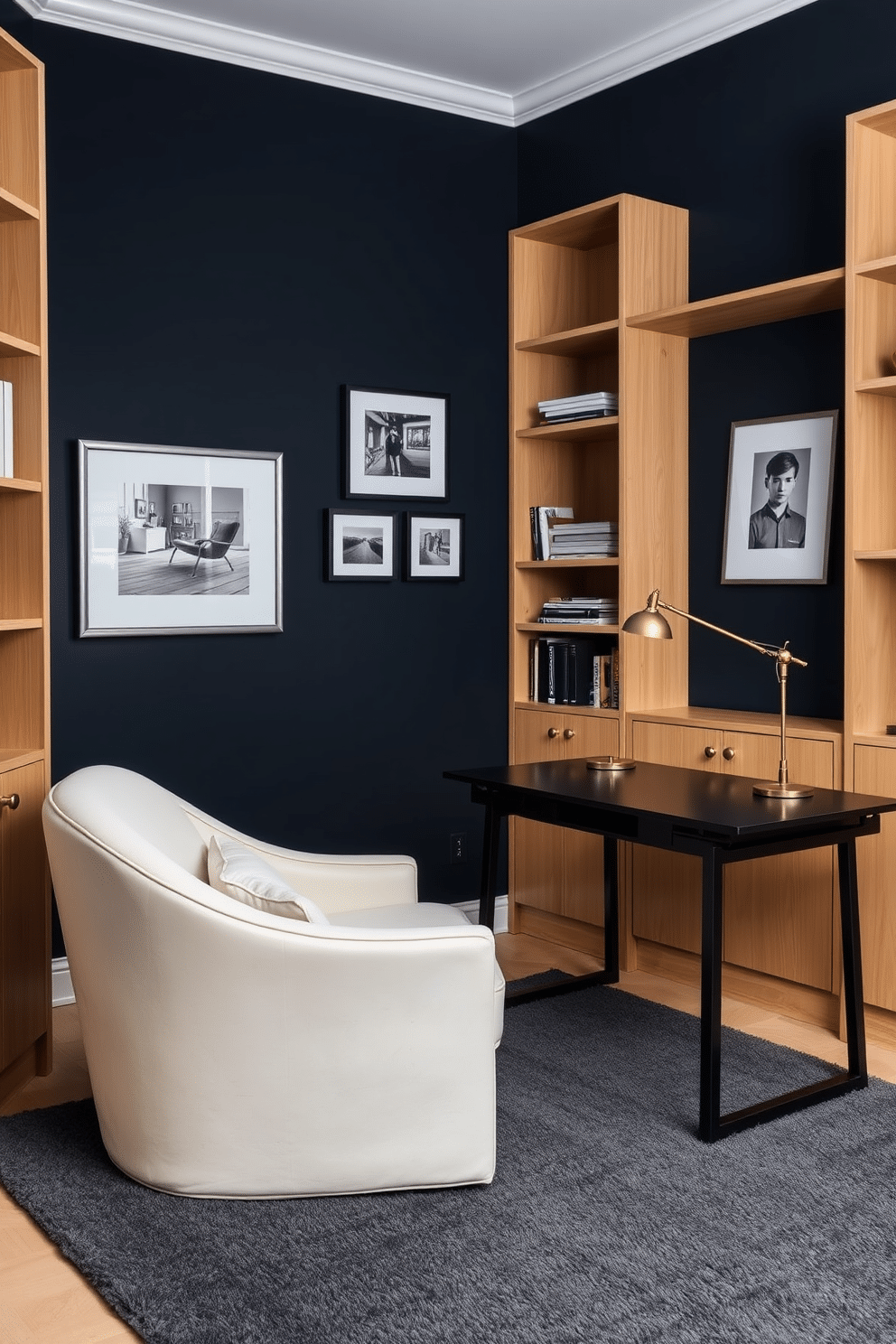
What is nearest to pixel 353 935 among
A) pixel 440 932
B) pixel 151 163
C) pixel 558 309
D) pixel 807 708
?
pixel 440 932

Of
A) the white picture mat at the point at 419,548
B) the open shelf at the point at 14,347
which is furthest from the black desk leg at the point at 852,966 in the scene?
the open shelf at the point at 14,347

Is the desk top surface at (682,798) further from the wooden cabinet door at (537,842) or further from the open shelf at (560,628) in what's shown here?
the wooden cabinet door at (537,842)

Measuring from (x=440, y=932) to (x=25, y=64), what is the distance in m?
2.43

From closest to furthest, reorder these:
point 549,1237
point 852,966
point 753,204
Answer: point 549,1237, point 852,966, point 753,204

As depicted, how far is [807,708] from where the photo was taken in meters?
3.98

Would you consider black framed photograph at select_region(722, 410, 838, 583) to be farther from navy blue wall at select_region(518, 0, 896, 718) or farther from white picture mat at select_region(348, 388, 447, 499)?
white picture mat at select_region(348, 388, 447, 499)

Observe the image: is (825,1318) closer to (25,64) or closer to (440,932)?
(440,932)

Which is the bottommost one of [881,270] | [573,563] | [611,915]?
[611,915]

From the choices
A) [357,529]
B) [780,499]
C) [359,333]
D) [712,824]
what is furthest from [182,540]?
[712,824]

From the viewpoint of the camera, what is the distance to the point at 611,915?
4184mm

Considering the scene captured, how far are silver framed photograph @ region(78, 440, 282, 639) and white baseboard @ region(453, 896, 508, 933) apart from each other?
1.35 m

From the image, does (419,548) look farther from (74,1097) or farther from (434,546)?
(74,1097)

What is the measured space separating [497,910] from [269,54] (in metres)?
3.18

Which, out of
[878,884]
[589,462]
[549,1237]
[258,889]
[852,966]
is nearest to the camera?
[549,1237]
